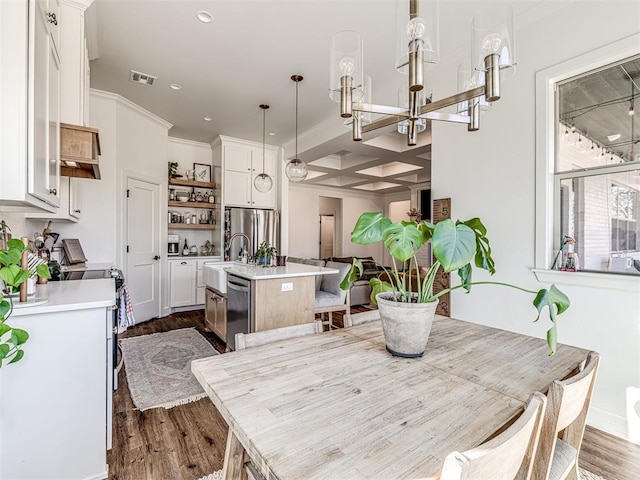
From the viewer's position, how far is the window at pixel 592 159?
1962 millimetres

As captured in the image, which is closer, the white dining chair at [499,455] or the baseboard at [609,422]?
the white dining chair at [499,455]

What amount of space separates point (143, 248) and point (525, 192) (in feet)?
15.5

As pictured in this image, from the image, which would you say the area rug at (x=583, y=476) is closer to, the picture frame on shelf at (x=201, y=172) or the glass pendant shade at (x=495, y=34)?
the glass pendant shade at (x=495, y=34)

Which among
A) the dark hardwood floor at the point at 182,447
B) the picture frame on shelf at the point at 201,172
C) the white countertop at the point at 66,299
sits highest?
the picture frame on shelf at the point at 201,172

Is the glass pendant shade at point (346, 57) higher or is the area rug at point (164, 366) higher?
the glass pendant shade at point (346, 57)

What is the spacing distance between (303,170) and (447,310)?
2241 mm

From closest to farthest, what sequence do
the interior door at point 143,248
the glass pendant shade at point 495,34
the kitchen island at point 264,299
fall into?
the glass pendant shade at point 495,34 < the kitchen island at point 264,299 < the interior door at point 143,248

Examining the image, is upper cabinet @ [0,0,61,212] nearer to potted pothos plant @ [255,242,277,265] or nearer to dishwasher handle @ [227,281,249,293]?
dishwasher handle @ [227,281,249,293]

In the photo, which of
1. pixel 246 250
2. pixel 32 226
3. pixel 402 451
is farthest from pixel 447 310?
pixel 32 226

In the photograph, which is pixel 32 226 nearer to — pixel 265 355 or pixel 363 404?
pixel 265 355

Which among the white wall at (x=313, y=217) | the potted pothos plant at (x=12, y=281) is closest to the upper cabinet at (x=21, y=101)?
the potted pothos plant at (x=12, y=281)

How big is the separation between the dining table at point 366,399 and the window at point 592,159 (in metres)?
1.10

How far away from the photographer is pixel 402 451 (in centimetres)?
70

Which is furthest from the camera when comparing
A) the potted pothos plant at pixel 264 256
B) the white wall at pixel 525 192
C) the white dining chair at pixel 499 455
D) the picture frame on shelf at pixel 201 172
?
the picture frame on shelf at pixel 201 172
